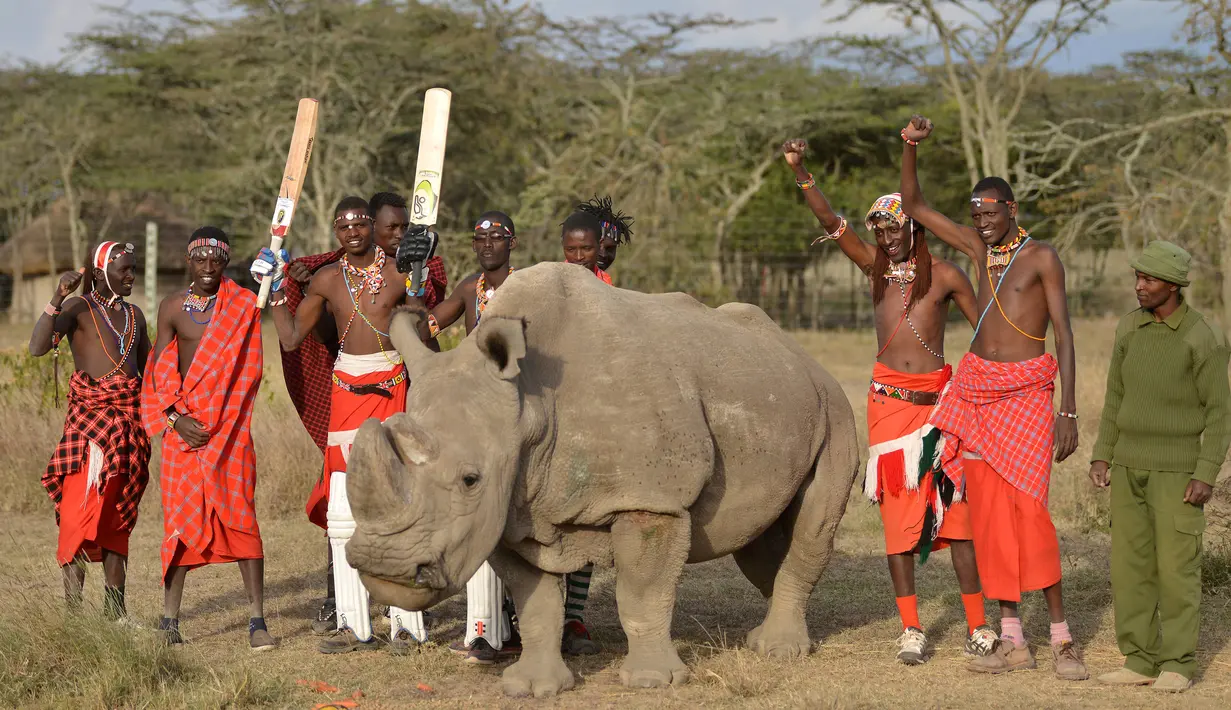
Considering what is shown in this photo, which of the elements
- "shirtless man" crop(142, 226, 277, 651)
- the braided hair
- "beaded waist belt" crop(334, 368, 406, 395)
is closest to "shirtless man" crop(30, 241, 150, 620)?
"shirtless man" crop(142, 226, 277, 651)

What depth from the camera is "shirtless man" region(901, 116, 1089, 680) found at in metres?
6.25

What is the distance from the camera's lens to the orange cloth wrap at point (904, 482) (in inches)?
257

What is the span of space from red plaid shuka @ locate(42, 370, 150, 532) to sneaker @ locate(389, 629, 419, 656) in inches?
64.0

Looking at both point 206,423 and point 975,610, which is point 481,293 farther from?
point 975,610

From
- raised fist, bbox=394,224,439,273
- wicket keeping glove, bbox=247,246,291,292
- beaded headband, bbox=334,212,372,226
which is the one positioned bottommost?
wicket keeping glove, bbox=247,246,291,292

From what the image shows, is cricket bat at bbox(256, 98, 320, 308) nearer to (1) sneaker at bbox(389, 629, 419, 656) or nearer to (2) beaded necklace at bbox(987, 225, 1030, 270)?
(1) sneaker at bbox(389, 629, 419, 656)

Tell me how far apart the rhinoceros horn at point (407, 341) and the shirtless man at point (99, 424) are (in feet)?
7.21

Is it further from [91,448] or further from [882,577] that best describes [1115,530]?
[91,448]

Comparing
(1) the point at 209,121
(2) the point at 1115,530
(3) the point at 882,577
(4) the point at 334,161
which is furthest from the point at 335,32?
(2) the point at 1115,530

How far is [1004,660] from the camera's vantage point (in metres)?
6.27

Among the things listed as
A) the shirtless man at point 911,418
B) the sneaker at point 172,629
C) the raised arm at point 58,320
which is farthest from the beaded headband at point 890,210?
the raised arm at point 58,320

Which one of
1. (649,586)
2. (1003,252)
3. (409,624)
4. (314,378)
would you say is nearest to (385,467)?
(649,586)

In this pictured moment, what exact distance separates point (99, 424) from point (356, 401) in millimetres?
1494

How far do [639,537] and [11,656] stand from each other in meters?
2.77
